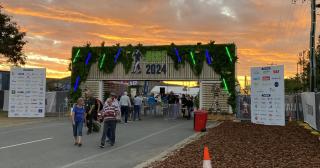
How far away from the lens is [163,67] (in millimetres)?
35844

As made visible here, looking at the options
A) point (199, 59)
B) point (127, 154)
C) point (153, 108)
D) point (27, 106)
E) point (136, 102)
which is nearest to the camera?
point (127, 154)

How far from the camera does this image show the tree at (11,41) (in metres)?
40.1

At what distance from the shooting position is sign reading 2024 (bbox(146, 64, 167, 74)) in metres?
35.8

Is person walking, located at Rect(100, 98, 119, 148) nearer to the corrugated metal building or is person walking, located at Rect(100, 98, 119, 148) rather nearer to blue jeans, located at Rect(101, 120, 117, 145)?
blue jeans, located at Rect(101, 120, 117, 145)

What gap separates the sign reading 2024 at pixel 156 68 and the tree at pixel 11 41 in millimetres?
12556

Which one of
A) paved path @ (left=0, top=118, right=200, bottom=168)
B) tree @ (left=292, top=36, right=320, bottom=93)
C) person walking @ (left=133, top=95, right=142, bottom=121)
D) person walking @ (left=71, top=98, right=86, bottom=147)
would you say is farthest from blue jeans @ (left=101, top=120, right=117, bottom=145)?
tree @ (left=292, top=36, right=320, bottom=93)

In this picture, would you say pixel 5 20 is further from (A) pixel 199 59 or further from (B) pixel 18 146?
(B) pixel 18 146

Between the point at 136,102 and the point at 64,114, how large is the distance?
336 inches

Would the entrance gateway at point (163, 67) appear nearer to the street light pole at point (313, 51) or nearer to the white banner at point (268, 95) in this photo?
the street light pole at point (313, 51)

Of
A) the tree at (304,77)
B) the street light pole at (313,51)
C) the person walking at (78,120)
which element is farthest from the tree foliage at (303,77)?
the person walking at (78,120)

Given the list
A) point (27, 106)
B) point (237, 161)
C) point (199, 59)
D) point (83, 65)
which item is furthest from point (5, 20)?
point (237, 161)

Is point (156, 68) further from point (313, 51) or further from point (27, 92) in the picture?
point (313, 51)

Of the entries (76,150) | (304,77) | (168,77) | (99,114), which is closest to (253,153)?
(76,150)

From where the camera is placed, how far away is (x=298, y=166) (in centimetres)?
994
